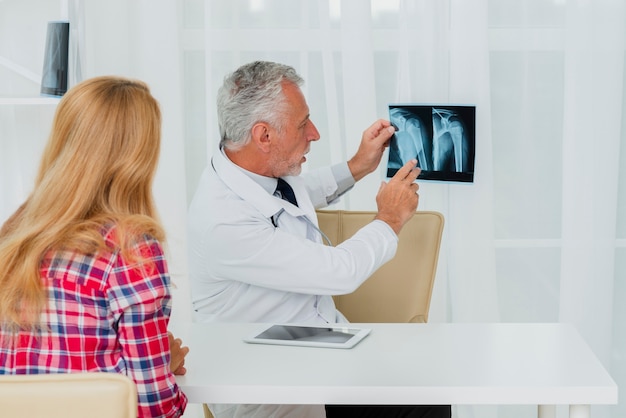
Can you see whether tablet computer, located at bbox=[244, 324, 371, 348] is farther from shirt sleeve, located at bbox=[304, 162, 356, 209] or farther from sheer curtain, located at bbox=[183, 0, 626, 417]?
sheer curtain, located at bbox=[183, 0, 626, 417]

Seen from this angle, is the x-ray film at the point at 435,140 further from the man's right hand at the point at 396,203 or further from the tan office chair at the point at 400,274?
the man's right hand at the point at 396,203

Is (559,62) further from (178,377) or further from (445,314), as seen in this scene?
(178,377)

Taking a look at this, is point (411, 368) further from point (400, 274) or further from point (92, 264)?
point (400, 274)

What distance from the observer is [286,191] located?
7.25ft

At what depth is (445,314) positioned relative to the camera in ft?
9.37

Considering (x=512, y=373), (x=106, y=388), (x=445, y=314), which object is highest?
(x=106, y=388)

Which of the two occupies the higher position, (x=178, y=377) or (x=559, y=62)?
(x=559, y=62)

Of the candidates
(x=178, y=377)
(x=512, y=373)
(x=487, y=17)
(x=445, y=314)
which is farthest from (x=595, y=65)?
(x=178, y=377)

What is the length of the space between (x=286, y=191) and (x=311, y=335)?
0.54m

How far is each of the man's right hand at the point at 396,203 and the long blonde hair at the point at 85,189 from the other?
782mm

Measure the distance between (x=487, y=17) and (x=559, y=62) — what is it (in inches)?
11.3

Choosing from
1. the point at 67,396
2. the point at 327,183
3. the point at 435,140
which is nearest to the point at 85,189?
the point at 67,396

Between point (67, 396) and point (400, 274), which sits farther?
point (400, 274)

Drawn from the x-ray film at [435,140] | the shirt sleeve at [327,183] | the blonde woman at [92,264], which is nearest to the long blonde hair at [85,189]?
the blonde woman at [92,264]
